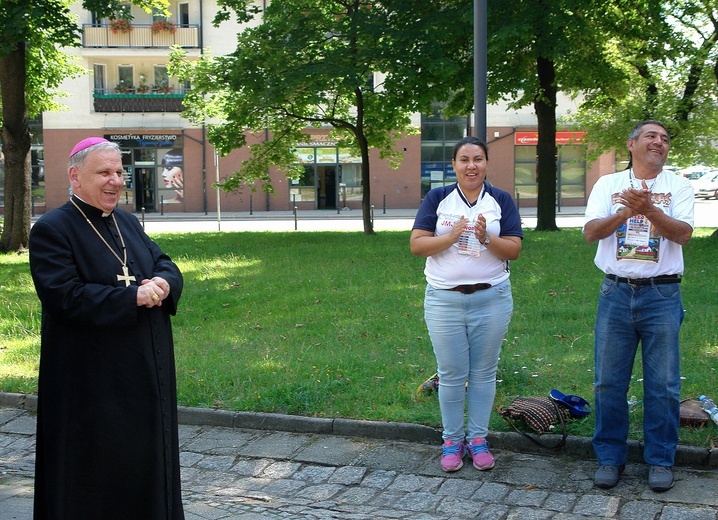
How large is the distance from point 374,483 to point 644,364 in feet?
6.16

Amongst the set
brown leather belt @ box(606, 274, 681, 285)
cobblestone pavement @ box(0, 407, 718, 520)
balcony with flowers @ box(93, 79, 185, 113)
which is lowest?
cobblestone pavement @ box(0, 407, 718, 520)

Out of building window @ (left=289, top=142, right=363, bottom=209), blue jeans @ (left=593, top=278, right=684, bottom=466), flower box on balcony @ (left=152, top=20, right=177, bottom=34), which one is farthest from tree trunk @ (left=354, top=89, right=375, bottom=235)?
flower box on balcony @ (left=152, top=20, right=177, bottom=34)

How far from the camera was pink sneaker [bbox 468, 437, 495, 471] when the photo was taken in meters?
5.75

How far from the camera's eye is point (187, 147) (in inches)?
1785

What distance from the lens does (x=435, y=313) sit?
19.0 ft

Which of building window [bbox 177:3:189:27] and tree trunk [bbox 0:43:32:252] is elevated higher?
building window [bbox 177:3:189:27]

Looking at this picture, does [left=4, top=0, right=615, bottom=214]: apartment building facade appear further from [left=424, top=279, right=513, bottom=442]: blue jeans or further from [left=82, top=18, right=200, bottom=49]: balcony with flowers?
[left=424, top=279, right=513, bottom=442]: blue jeans

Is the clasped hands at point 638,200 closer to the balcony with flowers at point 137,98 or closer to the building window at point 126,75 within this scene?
the balcony with flowers at point 137,98

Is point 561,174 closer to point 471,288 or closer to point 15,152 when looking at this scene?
point 15,152

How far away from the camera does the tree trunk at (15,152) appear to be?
64.3ft

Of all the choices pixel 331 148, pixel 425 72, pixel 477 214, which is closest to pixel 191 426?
pixel 477 214

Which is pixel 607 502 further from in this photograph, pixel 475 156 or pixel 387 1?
pixel 387 1

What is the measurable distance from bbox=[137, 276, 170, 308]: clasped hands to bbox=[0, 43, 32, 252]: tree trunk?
17.0 m

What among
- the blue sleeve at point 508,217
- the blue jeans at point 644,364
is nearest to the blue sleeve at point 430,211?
the blue sleeve at point 508,217
